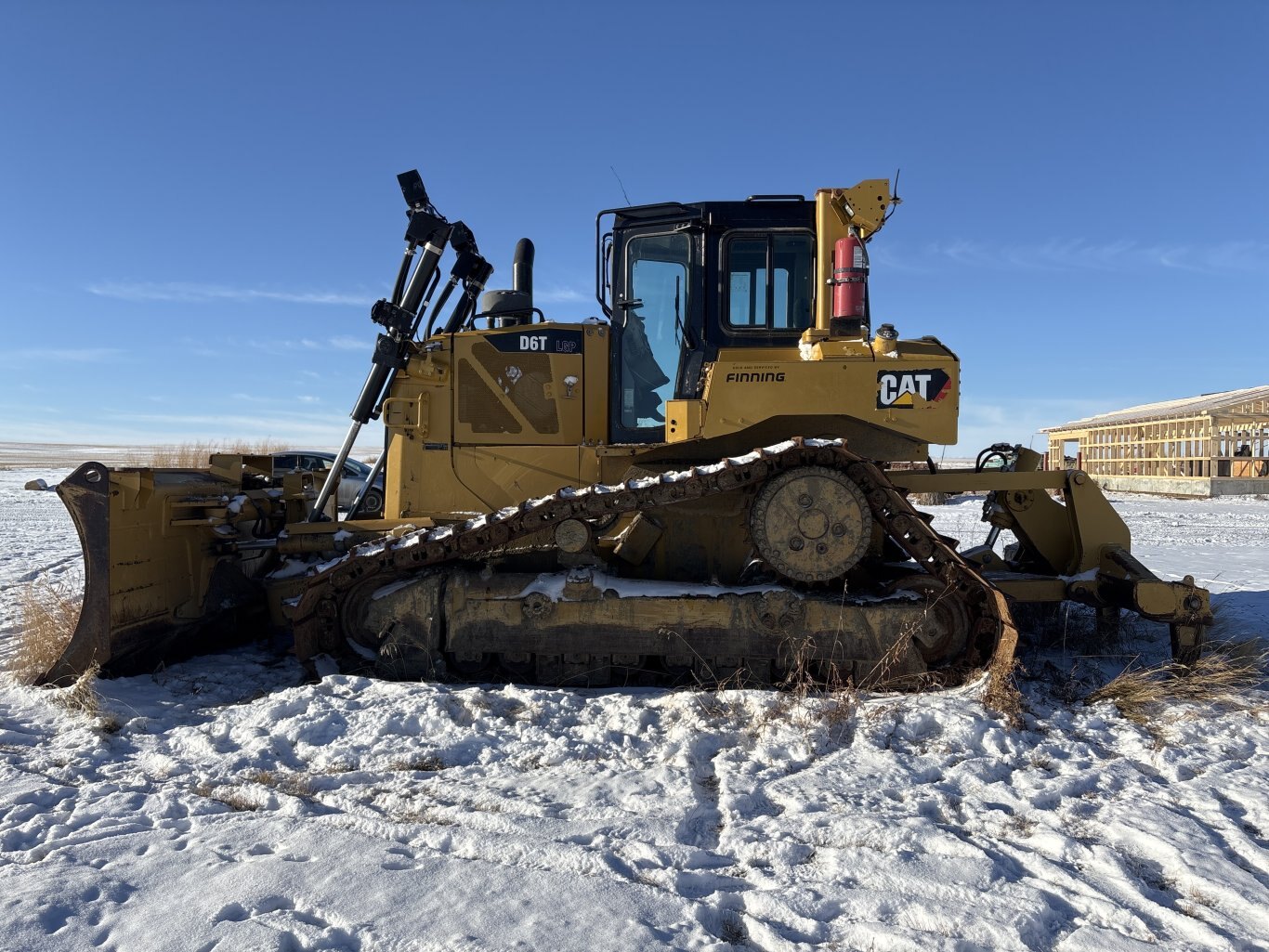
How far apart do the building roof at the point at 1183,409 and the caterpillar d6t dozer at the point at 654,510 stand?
2629cm

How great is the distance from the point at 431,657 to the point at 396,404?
2017 mm

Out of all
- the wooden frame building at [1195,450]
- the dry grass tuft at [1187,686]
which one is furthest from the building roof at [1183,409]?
the dry grass tuft at [1187,686]

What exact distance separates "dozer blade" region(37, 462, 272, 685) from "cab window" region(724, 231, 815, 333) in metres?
4.26

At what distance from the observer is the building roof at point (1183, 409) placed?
86.6ft

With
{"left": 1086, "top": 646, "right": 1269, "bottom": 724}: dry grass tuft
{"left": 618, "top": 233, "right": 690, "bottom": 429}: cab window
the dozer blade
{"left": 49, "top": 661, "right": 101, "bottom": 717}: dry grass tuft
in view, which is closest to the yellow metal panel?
{"left": 618, "top": 233, "right": 690, "bottom": 429}: cab window

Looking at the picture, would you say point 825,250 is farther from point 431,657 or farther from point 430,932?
point 430,932

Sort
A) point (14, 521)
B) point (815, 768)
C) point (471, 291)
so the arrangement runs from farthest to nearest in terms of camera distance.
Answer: point (14, 521) → point (471, 291) → point (815, 768)

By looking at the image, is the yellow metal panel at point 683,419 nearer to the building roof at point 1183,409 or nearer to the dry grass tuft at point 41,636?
the dry grass tuft at point 41,636

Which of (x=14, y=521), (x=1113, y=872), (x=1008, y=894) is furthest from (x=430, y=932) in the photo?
(x=14, y=521)

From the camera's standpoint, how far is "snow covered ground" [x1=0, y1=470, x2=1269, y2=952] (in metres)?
2.39

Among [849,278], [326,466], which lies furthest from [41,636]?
[326,466]

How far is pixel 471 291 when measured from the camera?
22.1ft

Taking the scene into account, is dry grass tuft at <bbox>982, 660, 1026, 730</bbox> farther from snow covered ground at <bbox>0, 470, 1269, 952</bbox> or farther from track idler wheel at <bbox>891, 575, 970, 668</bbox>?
track idler wheel at <bbox>891, 575, 970, 668</bbox>

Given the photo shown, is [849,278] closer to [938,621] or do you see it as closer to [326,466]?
[938,621]
